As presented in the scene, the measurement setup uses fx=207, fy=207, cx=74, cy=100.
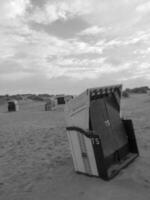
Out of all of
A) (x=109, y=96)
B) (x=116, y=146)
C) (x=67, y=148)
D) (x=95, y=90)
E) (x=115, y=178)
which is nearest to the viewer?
(x=115, y=178)

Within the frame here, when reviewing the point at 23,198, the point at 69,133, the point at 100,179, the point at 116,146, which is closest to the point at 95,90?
the point at 69,133

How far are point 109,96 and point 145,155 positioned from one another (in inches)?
50.8

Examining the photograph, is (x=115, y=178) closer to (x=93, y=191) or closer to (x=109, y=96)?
(x=93, y=191)

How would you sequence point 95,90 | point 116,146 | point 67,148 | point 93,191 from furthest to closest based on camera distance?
point 67,148 → point 116,146 → point 95,90 → point 93,191

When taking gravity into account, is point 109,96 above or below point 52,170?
above

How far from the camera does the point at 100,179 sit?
3.01m

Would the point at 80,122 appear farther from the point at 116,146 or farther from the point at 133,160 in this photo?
the point at 133,160

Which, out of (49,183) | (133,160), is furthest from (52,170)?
(133,160)

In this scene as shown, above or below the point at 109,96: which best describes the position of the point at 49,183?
below

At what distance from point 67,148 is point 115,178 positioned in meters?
2.05

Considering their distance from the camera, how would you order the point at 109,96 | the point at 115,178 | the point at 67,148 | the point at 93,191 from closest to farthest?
the point at 93,191 < the point at 115,178 < the point at 109,96 < the point at 67,148

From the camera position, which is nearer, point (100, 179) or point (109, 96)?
point (100, 179)

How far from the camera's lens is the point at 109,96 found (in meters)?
3.84

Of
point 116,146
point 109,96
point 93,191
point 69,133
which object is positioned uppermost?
point 109,96
